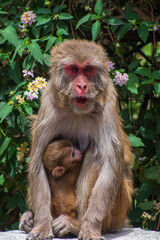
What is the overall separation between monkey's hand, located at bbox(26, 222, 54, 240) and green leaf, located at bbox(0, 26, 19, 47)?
222 cm

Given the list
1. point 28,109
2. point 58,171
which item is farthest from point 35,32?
point 58,171

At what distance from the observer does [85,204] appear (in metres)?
5.65

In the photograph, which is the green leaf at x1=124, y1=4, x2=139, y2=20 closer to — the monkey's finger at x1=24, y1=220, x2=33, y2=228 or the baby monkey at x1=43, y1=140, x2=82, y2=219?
the baby monkey at x1=43, y1=140, x2=82, y2=219

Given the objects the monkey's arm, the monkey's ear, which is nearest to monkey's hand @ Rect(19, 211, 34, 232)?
the monkey's arm

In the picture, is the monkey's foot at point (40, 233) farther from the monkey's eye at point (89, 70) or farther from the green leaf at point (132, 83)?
the green leaf at point (132, 83)

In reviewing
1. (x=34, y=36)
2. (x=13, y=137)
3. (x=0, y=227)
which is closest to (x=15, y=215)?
(x=0, y=227)

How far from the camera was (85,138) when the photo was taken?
19.6 ft

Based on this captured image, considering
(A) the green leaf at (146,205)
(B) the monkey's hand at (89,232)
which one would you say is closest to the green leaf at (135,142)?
(A) the green leaf at (146,205)

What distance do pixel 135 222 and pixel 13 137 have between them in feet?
6.99

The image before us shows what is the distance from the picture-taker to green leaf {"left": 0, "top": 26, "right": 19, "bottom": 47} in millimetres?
6202

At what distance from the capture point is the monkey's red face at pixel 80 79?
17.5 ft

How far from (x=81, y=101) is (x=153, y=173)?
197cm

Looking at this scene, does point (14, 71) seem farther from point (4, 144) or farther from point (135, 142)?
point (135, 142)

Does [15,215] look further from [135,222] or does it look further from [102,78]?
[102,78]
